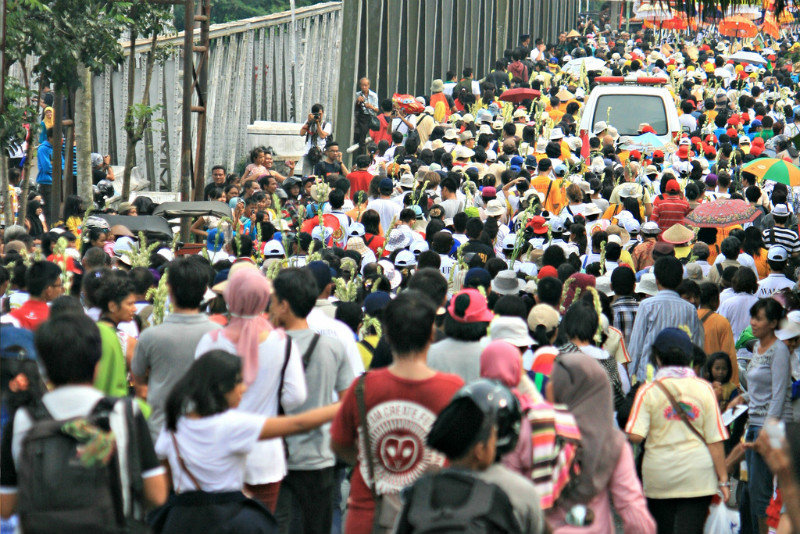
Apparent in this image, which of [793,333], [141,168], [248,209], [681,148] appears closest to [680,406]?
[793,333]

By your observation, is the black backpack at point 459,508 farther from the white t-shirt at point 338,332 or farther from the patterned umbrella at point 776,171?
the patterned umbrella at point 776,171

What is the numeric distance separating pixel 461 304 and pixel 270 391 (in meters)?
0.91

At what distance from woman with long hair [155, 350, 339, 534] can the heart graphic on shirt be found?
1.62 ft

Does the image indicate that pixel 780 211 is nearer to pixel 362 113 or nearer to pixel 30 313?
pixel 30 313

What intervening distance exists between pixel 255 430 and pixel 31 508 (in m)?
0.79

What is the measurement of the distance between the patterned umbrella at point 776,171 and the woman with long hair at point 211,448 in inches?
379

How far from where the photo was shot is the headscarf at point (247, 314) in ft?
15.8

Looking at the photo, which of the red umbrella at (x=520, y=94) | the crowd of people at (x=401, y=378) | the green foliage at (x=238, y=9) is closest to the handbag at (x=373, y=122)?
the red umbrella at (x=520, y=94)

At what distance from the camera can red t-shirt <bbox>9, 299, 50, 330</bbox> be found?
6.12 m

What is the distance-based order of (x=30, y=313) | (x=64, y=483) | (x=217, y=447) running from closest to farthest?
1. (x=64, y=483)
2. (x=217, y=447)
3. (x=30, y=313)

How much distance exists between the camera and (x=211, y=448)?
4.14 m

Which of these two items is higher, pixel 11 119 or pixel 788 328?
pixel 11 119

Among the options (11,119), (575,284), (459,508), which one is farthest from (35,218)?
(459,508)

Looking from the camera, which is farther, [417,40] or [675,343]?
[417,40]
